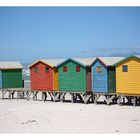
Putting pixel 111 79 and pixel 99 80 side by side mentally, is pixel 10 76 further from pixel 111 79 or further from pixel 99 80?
pixel 111 79

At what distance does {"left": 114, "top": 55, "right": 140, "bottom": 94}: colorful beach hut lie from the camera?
98.1ft

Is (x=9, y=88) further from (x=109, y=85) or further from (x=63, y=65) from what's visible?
(x=109, y=85)

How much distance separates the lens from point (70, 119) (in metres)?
25.4

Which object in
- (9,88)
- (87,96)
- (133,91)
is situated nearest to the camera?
(133,91)

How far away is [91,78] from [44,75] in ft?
19.0

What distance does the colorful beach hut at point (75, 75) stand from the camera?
110ft

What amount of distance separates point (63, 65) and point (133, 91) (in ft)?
26.3

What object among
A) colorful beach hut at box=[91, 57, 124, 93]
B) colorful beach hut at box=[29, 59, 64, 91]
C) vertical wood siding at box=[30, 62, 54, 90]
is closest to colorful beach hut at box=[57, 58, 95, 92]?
colorful beach hut at box=[29, 59, 64, 91]

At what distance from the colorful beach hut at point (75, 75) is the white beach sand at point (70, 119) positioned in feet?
6.93

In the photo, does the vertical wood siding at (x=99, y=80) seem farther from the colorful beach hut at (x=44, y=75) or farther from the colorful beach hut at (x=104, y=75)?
the colorful beach hut at (x=44, y=75)

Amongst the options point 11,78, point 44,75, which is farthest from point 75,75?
point 11,78

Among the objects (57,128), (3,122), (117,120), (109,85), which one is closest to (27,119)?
(3,122)

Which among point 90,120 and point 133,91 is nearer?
point 90,120

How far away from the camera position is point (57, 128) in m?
22.2
